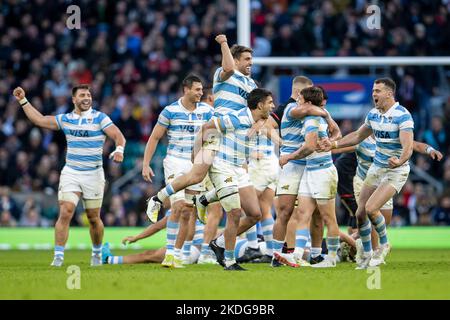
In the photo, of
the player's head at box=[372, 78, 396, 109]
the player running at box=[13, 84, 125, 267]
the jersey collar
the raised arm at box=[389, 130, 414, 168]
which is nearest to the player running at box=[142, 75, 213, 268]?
the player running at box=[13, 84, 125, 267]

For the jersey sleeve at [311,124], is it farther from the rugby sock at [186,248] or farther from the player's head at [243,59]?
the rugby sock at [186,248]

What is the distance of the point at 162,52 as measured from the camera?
2719cm

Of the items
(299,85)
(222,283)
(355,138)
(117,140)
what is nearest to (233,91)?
(299,85)

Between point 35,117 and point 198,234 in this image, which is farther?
point 198,234

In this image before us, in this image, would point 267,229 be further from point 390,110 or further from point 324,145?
point 390,110

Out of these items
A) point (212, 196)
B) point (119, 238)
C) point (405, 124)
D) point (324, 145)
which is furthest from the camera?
point (119, 238)

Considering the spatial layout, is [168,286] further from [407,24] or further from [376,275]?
[407,24]

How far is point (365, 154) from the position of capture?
575 inches

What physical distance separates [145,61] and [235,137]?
14.5 m

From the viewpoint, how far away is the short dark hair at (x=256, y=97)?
1287 cm

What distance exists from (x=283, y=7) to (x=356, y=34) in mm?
2153

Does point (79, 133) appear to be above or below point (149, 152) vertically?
above

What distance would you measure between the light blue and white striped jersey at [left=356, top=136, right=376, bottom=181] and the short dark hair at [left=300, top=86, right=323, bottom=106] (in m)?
1.32

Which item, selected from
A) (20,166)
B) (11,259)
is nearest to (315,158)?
(11,259)
